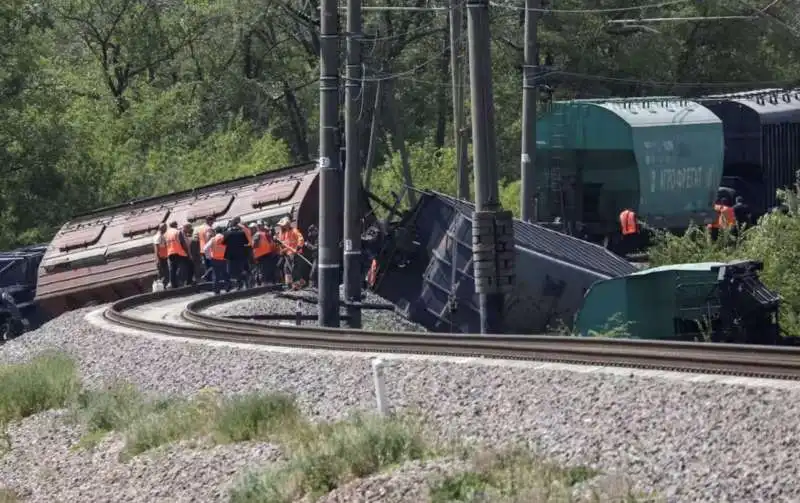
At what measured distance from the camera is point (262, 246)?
3012 centimetres

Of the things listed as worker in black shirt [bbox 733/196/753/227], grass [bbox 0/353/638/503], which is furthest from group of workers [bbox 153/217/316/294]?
grass [bbox 0/353/638/503]

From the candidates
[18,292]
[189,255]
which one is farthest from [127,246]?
[189,255]

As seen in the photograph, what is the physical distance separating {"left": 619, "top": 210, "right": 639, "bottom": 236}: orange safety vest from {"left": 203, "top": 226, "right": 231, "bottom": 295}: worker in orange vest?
8.71 metres

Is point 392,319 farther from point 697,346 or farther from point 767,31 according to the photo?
point 767,31

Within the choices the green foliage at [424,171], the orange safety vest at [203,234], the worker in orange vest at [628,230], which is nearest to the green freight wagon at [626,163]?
the worker in orange vest at [628,230]

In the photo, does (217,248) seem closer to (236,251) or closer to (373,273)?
(236,251)

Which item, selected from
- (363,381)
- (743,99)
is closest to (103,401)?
(363,381)

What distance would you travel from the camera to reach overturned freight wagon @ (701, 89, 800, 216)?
3341 cm

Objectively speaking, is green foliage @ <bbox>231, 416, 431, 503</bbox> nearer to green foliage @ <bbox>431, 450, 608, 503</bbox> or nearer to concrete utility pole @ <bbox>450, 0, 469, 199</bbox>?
green foliage @ <bbox>431, 450, 608, 503</bbox>

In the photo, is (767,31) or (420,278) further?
(767,31)

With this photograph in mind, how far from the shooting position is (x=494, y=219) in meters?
21.3

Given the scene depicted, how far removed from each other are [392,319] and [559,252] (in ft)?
13.8

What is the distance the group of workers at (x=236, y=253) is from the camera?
3009 centimetres

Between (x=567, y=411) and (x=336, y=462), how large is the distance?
1.88 metres
